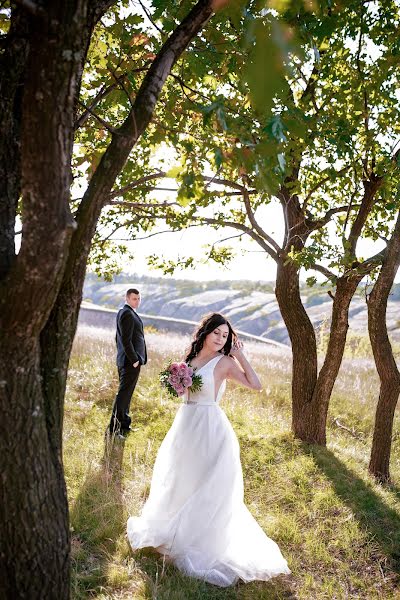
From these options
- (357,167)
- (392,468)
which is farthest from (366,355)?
(357,167)

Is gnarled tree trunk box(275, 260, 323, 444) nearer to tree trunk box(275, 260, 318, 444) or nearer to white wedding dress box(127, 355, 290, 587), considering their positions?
tree trunk box(275, 260, 318, 444)

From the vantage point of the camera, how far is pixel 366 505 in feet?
21.1

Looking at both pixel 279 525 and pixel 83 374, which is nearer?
→ pixel 279 525

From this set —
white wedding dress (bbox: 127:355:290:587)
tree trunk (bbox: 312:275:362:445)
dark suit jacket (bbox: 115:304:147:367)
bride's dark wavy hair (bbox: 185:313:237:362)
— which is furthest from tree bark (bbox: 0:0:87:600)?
tree trunk (bbox: 312:275:362:445)

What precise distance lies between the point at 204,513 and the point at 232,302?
65.1 m

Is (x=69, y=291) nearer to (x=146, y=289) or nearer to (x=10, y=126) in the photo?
(x=10, y=126)

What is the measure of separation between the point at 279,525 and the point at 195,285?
83292 millimetres

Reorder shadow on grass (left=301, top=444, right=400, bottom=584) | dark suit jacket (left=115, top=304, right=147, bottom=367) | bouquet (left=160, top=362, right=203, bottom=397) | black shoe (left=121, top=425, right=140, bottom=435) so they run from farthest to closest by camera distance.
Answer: black shoe (left=121, top=425, right=140, bottom=435)
dark suit jacket (left=115, top=304, right=147, bottom=367)
shadow on grass (left=301, top=444, right=400, bottom=584)
bouquet (left=160, top=362, right=203, bottom=397)

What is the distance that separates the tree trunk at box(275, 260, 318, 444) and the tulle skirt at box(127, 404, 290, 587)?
3.57 meters

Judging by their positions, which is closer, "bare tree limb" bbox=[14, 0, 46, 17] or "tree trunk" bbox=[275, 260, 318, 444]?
"bare tree limb" bbox=[14, 0, 46, 17]

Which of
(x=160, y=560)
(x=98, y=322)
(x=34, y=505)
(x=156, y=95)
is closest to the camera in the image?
(x=34, y=505)

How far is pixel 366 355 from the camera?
75.8 ft

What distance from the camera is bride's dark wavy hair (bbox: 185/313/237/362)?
5434mm

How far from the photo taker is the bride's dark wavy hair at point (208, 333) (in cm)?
543
